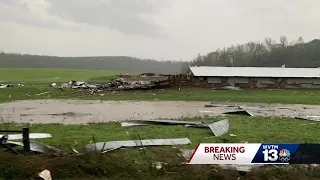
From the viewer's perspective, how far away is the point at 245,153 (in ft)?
27.8

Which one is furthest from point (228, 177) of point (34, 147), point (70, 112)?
point (70, 112)

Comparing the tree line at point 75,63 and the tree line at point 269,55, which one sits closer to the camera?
the tree line at point 269,55

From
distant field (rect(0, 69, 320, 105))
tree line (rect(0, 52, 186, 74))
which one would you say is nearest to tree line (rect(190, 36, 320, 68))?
tree line (rect(0, 52, 186, 74))

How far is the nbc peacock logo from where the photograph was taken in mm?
8469

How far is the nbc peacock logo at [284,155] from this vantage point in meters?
8.47

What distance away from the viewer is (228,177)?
828cm

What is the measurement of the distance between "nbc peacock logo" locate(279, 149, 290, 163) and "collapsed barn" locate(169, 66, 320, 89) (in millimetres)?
35558

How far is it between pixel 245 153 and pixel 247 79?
3844cm

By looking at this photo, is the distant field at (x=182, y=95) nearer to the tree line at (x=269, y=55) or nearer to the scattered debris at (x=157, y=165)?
the scattered debris at (x=157, y=165)

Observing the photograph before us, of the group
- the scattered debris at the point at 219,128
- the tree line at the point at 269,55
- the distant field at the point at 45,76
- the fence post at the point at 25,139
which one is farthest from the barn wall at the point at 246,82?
the tree line at the point at 269,55

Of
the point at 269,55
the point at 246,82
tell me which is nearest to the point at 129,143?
the point at 246,82

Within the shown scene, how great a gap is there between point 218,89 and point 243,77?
13.6ft

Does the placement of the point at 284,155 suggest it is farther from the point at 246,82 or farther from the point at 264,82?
the point at 264,82

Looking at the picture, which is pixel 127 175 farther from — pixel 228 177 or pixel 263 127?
pixel 263 127
